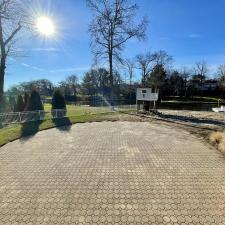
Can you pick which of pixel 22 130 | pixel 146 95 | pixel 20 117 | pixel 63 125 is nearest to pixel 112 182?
pixel 22 130

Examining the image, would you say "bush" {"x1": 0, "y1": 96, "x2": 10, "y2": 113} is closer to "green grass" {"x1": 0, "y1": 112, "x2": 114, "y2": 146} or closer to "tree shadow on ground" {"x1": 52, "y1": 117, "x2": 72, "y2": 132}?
"green grass" {"x1": 0, "y1": 112, "x2": 114, "y2": 146}

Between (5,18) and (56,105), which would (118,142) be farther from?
→ (5,18)

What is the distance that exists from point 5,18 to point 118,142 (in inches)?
494

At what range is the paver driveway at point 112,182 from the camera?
378 cm

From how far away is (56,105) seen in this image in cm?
1725

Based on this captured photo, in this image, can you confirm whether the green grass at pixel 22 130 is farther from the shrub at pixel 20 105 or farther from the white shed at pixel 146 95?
the white shed at pixel 146 95

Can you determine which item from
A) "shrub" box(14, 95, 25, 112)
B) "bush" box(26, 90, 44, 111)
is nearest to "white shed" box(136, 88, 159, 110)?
"bush" box(26, 90, 44, 111)

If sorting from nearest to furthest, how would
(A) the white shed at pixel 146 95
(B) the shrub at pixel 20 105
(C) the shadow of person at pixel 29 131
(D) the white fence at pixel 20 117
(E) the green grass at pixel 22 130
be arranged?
(E) the green grass at pixel 22 130 → (C) the shadow of person at pixel 29 131 → (D) the white fence at pixel 20 117 → (B) the shrub at pixel 20 105 → (A) the white shed at pixel 146 95

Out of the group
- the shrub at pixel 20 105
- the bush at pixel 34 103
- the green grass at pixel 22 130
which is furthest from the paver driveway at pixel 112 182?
the shrub at pixel 20 105

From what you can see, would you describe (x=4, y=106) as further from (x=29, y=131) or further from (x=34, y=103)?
(x=29, y=131)

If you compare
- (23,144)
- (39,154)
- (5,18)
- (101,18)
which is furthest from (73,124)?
(101,18)

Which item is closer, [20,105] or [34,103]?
[34,103]

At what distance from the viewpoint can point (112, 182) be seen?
5098 mm

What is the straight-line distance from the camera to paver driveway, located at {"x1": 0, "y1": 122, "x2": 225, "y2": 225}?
3777 millimetres
